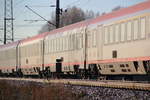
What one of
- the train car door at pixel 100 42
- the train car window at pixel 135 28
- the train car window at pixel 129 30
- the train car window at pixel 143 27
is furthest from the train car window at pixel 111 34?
the train car window at pixel 143 27

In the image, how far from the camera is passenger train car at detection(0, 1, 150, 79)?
17234 millimetres

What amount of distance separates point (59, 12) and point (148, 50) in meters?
23.4

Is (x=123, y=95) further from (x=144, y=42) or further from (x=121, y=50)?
(x=121, y=50)

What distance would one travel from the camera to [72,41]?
84.8ft

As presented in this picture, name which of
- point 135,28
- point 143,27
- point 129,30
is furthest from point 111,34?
point 143,27

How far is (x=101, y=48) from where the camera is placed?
20953 mm

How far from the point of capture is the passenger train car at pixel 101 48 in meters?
17.2

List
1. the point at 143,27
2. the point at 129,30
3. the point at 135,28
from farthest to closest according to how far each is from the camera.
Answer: the point at 129,30
the point at 135,28
the point at 143,27

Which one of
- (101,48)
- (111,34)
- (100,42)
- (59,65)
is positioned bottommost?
(59,65)

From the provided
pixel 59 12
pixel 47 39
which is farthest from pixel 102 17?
pixel 59 12

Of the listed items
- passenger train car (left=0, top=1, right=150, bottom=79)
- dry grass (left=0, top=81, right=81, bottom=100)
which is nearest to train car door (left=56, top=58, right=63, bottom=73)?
passenger train car (left=0, top=1, right=150, bottom=79)

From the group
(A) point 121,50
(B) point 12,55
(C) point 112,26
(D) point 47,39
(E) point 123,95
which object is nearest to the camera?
(E) point 123,95

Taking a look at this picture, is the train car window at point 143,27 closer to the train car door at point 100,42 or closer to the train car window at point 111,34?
the train car window at point 111,34

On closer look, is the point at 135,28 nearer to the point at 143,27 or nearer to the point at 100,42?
the point at 143,27
